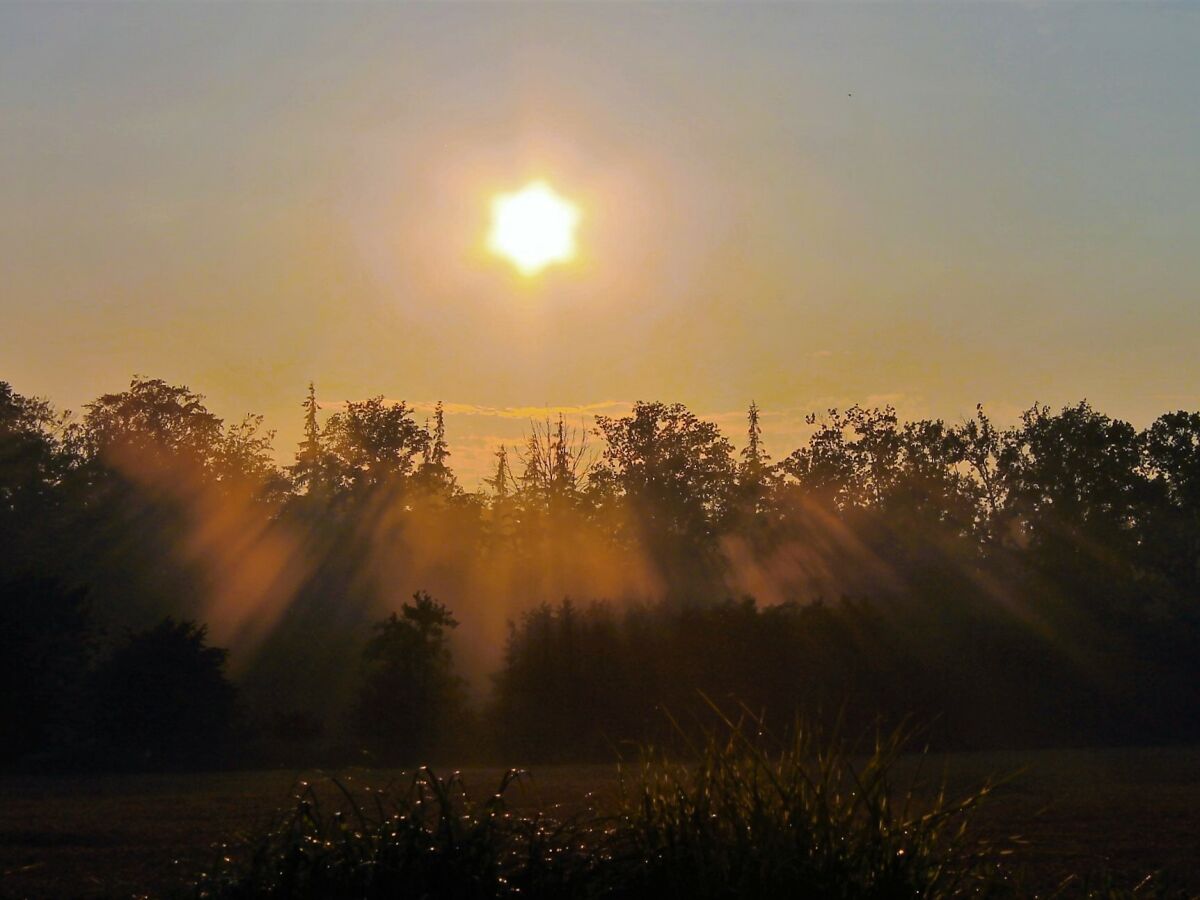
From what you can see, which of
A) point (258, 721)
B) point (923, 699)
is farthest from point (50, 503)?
point (923, 699)

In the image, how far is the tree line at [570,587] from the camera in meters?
30.1

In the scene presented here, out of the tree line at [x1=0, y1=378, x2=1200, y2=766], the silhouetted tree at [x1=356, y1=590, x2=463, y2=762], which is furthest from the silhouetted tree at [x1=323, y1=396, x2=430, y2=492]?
the silhouetted tree at [x1=356, y1=590, x2=463, y2=762]

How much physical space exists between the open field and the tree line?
4501 mm

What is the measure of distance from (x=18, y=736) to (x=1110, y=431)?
4640 centimetres

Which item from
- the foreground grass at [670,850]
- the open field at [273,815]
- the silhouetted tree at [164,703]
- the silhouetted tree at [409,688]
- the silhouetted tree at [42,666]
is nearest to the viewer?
the foreground grass at [670,850]

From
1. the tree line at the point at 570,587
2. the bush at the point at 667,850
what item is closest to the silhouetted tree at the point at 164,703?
the tree line at the point at 570,587

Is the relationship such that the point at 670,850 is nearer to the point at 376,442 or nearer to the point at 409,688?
the point at 409,688

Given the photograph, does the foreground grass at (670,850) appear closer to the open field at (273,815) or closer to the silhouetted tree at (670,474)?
the open field at (273,815)

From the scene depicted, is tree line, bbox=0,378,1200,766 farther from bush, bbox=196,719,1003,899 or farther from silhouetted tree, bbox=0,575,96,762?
bush, bbox=196,719,1003,899

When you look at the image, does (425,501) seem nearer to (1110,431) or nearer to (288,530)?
(288,530)

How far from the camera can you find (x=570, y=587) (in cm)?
5262

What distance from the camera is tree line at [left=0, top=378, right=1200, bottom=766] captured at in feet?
98.8

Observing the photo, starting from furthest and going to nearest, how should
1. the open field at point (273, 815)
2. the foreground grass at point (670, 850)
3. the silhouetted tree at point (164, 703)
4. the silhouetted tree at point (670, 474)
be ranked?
1. the silhouetted tree at point (670, 474)
2. the silhouetted tree at point (164, 703)
3. the open field at point (273, 815)
4. the foreground grass at point (670, 850)

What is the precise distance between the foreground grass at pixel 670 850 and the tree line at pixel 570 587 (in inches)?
729
